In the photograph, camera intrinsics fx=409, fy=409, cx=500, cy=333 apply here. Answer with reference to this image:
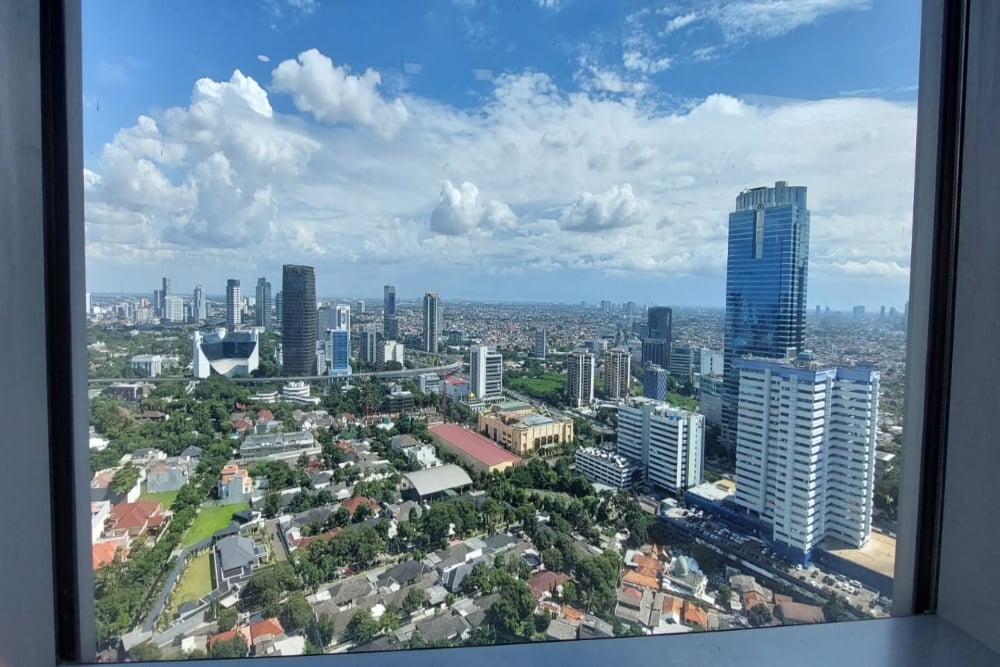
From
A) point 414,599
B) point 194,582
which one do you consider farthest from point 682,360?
point 194,582

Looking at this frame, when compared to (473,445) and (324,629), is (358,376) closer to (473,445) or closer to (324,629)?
(473,445)

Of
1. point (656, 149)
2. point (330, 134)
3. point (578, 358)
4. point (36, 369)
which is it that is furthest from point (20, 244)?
point (656, 149)

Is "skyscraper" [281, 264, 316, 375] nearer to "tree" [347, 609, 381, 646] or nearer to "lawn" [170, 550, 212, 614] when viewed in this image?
"lawn" [170, 550, 212, 614]

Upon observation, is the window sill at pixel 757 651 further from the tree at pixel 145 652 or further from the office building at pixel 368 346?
the office building at pixel 368 346

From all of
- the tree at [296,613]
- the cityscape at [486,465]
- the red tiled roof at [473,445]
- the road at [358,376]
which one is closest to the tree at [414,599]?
the cityscape at [486,465]

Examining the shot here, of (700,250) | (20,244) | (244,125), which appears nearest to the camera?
(20,244)

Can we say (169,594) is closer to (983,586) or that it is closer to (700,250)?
(700,250)
